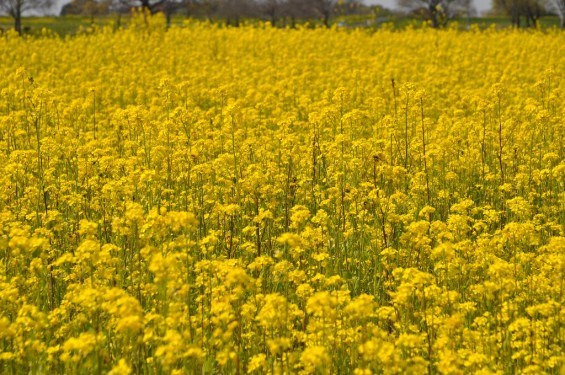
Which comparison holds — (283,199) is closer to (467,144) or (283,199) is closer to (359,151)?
(359,151)

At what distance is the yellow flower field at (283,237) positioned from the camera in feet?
13.1

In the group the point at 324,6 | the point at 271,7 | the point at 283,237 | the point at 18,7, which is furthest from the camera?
the point at 271,7

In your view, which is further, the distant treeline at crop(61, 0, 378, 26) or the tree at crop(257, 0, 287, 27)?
the tree at crop(257, 0, 287, 27)

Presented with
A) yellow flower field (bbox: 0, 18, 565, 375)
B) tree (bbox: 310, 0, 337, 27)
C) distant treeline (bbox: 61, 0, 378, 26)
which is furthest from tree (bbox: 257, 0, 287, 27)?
yellow flower field (bbox: 0, 18, 565, 375)

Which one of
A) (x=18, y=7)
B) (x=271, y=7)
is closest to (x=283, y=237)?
(x=18, y=7)

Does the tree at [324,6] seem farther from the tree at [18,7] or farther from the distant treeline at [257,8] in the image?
the tree at [18,7]

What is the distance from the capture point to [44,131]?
9992 mm

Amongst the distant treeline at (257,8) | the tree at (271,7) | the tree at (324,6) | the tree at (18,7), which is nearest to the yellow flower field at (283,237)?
the tree at (18,7)

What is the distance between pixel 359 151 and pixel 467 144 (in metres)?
1.72

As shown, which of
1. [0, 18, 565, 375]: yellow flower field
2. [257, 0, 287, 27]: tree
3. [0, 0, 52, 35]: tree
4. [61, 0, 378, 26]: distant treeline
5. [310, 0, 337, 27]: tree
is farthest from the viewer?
[257, 0, 287, 27]: tree

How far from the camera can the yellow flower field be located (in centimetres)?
401

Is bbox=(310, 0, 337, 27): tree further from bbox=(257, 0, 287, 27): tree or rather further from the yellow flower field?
the yellow flower field

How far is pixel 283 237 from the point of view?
4.12 m

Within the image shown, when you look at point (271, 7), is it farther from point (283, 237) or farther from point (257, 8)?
point (283, 237)
